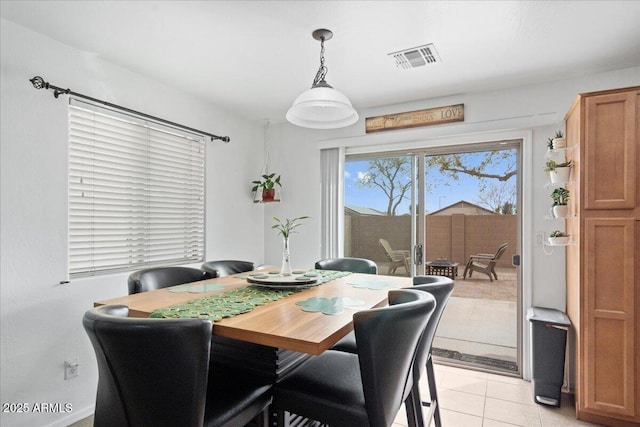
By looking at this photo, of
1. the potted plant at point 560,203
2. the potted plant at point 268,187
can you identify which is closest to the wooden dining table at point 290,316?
the potted plant at point 560,203

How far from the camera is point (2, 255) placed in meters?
2.07

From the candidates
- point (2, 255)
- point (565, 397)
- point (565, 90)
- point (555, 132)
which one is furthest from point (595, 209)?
point (2, 255)

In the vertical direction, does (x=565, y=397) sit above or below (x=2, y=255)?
below

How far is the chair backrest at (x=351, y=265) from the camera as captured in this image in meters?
2.95

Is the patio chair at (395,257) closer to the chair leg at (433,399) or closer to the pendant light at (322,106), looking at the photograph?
the chair leg at (433,399)

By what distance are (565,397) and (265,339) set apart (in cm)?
274

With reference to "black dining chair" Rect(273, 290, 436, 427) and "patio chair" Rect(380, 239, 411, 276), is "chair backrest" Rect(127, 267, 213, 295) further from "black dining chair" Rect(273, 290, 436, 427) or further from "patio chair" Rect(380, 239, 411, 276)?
"patio chair" Rect(380, 239, 411, 276)

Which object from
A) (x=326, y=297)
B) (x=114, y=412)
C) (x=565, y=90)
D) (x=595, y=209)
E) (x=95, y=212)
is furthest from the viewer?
(x=565, y=90)

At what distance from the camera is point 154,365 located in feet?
3.53

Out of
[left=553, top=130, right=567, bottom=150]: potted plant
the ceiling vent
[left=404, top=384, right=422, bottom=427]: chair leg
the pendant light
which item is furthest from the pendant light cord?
[left=553, top=130, right=567, bottom=150]: potted plant

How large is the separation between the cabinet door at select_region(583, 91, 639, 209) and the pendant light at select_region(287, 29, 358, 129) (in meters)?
1.58

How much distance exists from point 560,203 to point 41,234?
11.9ft

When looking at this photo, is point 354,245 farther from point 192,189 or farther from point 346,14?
point 346,14

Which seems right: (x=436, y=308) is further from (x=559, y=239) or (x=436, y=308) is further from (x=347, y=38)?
(x=347, y=38)
